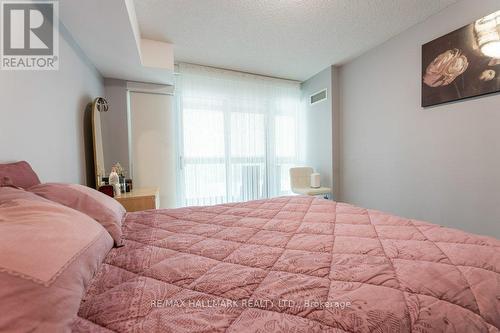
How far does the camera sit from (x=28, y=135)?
132cm

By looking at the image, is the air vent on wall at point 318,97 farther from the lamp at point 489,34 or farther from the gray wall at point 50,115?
the gray wall at point 50,115

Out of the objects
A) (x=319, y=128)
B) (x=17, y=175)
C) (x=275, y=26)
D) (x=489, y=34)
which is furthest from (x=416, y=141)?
(x=17, y=175)

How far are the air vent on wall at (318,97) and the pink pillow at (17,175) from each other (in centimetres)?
366

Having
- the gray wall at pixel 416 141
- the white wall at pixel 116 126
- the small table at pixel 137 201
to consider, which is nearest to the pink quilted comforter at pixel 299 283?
the small table at pixel 137 201

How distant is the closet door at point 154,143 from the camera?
3.07 metres

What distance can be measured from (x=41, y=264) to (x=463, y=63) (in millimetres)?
3116

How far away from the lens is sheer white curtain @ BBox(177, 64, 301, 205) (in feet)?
11.0

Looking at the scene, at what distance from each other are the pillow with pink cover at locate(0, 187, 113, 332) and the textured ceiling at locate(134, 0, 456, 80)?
2.16 meters

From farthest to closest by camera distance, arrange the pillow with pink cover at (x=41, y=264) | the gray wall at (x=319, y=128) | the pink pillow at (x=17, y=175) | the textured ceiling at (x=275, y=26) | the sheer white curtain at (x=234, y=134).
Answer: the gray wall at (x=319, y=128)
the sheer white curtain at (x=234, y=134)
the textured ceiling at (x=275, y=26)
the pink pillow at (x=17, y=175)
the pillow with pink cover at (x=41, y=264)

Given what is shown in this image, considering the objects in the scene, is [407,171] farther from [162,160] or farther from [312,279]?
[162,160]

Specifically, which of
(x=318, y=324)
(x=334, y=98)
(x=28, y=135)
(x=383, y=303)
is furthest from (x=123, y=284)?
(x=334, y=98)

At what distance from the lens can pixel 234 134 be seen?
11.9ft

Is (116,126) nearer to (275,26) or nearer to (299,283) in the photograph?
(275,26)

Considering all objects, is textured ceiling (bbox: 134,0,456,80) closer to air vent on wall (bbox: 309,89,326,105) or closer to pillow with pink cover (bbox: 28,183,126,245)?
air vent on wall (bbox: 309,89,326,105)
